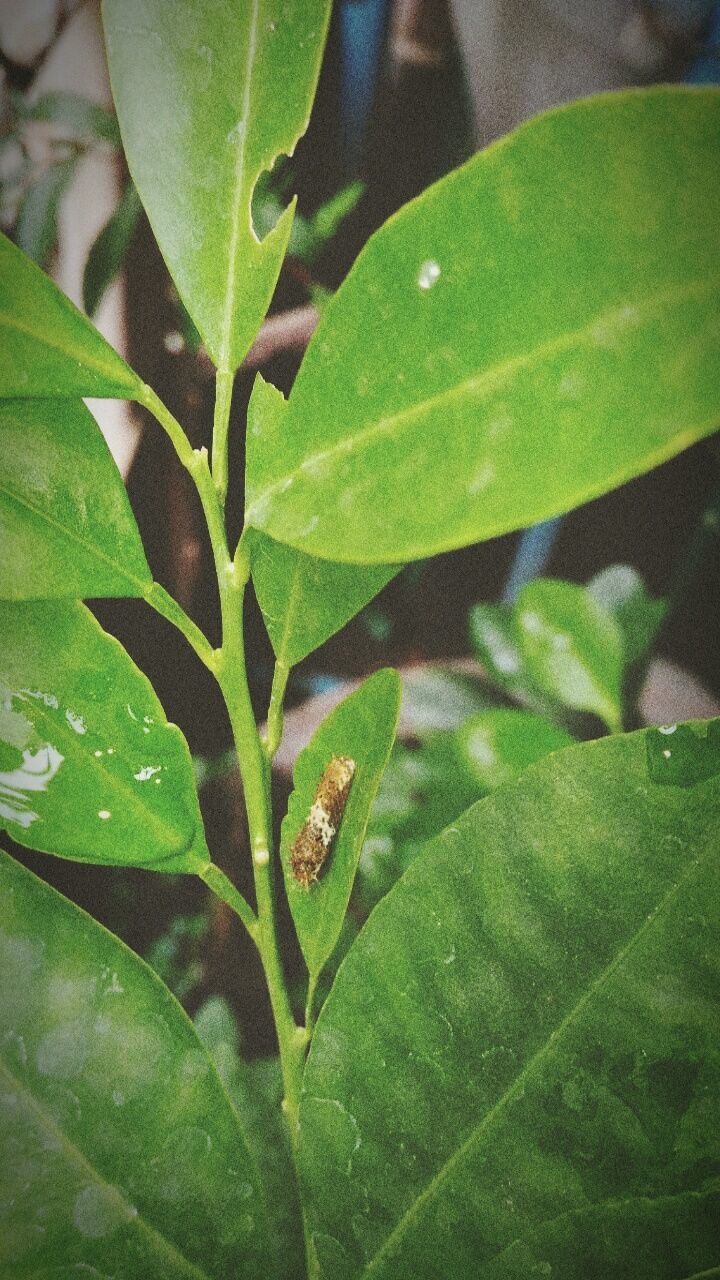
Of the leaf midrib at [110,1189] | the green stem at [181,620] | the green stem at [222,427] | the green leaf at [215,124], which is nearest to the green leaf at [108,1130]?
the leaf midrib at [110,1189]

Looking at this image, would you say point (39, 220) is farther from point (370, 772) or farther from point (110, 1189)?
point (110, 1189)

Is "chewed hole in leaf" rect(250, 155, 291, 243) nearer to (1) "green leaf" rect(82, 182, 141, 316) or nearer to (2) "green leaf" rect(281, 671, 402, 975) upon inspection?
(1) "green leaf" rect(82, 182, 141, 316)

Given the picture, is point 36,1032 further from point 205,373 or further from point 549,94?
point 549,94

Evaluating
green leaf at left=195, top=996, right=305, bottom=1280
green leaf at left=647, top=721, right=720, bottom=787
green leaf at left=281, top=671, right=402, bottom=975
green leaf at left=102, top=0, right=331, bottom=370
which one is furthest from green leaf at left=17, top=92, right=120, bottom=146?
green leaf at left=195, top=996, right=305, bottom=1280

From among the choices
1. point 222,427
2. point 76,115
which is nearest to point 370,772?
point 222,427

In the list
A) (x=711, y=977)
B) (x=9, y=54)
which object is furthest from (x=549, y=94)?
(x=711, y=977)
